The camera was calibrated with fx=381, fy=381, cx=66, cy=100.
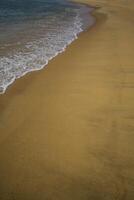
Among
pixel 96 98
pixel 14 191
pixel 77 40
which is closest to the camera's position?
pixel 14 191

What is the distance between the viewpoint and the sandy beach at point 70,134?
→ 4.97 metres

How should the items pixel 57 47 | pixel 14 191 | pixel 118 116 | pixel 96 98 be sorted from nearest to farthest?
pixel 14 191 → pixel 118 116 → pixel 96 98 → pixel 57 47

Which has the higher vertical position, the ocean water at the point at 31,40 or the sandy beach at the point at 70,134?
the sandy beach at the point at 70,134

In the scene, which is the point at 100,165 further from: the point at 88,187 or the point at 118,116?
the point at 118,116

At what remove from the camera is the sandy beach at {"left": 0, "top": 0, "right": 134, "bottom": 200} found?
16.3 ft

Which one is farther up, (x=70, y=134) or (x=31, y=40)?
(x=70, y=134)

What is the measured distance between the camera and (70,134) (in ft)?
20.4

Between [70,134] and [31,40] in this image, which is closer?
[70,134]

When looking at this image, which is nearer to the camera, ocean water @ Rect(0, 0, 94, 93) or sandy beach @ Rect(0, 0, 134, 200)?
sandy beach @ Rect(0, 0, 134, 200)

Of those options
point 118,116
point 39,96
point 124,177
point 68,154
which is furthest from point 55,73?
point 124,177

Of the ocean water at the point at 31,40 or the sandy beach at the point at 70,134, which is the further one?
the ocean water at the point at 31,40

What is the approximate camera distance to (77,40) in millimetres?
14242

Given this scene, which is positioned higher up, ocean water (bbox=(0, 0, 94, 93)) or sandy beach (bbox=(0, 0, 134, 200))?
sandy beach (bbox=(0, 0, 134, 200))

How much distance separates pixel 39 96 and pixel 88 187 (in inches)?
132
